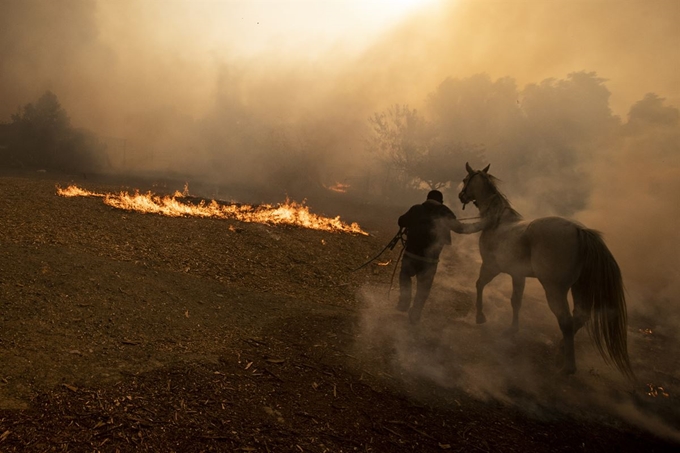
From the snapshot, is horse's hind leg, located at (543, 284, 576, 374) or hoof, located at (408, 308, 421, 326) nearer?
horse's hind leg, located at (543, 284, 576, 374)

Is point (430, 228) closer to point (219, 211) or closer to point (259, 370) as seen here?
point (259, 370)

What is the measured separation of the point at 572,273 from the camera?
18.5 ft

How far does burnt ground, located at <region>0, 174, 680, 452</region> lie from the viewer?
3588mm

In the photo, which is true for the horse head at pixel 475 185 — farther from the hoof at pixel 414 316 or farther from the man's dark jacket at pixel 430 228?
the hoof at pixel 414 316

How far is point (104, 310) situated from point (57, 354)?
1.29 metres

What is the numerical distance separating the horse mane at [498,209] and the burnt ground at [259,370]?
2.10 m

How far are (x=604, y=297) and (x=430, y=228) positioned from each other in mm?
2654

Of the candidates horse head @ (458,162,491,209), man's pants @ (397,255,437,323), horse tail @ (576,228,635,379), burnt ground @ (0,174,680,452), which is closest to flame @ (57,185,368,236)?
burnt ground @ (0,174,680,452)

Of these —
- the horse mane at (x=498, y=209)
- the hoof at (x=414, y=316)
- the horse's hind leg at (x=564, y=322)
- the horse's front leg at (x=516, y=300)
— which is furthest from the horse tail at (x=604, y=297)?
the hoof at (x=414, y=316)

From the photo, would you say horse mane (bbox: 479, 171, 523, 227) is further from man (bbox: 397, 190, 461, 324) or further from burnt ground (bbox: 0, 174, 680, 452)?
burnt ground (bbox: 0, 174, 680, 452)

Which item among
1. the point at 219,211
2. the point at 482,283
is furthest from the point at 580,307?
the point at 219,211

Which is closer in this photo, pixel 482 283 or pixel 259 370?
pixel 259 370

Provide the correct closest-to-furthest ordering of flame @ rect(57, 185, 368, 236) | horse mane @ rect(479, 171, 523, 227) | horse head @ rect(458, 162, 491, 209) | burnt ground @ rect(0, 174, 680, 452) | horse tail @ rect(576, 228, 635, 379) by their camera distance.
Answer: burnt ground @ rect(0, 174, 680, 452) → horse tail @ rect(576, 228, 635, 379) → horse mane @ rect(479, 171, 523, 227) → horse head @ rect(458, 162, 491, 209) → flame @ rect(57, 185, 368, 236)

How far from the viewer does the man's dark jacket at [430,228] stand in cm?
646
